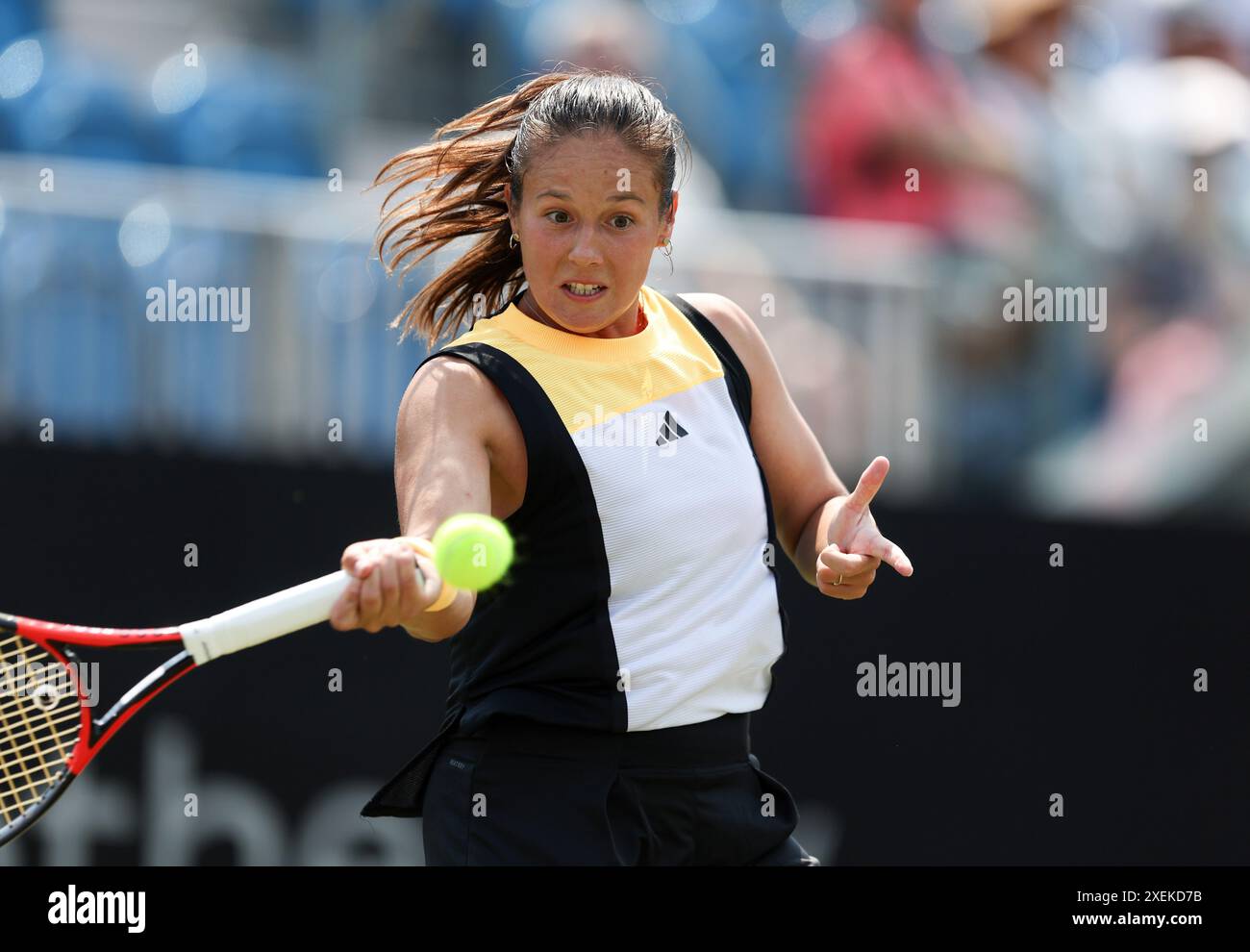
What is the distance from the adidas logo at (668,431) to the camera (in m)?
2.69

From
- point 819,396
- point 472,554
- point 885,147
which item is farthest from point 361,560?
point 885,147

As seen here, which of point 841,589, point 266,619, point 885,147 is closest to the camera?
point 266,619

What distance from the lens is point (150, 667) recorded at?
4.51m

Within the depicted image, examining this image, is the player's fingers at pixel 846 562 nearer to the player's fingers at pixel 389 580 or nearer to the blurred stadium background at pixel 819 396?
the player's fingers at pixel 389 580

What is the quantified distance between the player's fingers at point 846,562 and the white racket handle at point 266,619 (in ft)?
2.52

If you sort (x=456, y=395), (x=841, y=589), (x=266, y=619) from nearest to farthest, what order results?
(x=266, y=619) → (x=456, y=395) → (x=841, y=589)

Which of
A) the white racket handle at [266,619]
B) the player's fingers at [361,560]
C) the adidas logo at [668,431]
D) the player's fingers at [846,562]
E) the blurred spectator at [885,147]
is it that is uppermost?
the blurred spectator at [885,147]

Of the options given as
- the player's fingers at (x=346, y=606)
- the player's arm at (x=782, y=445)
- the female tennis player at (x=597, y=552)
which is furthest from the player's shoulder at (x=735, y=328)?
the player's fingers at (x=346, y=606)

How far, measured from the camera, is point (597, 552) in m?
2.61

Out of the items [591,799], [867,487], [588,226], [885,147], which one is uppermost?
[885,147]

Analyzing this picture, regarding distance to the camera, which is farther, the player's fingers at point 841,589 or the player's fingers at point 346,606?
the player's fingers at point 841,589

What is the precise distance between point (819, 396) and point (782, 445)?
197cm

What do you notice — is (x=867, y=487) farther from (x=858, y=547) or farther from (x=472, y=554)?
(x=472, y=554)

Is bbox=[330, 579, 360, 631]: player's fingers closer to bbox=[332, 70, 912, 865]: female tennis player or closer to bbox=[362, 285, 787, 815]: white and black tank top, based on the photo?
bbox=[332, 70, 912, 865]: female tennis player
